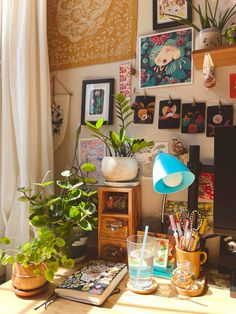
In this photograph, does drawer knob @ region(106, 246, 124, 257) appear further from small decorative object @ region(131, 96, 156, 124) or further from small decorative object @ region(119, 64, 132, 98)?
small decorative object @ region(119, 64, 132, 98)

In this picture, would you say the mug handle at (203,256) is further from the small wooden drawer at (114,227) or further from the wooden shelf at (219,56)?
the wooden shelf at (219,56)

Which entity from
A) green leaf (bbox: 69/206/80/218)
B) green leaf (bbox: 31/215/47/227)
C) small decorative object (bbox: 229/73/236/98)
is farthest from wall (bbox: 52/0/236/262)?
green leaf (bbox: 31/215/47/227)

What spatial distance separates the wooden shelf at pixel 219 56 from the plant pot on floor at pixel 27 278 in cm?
94

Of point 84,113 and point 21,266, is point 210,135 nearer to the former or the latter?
point 84,113

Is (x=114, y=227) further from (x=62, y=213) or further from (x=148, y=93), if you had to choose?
(x=148, y=93)

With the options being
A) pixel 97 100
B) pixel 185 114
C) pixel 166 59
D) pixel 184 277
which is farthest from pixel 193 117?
pixel 184 277

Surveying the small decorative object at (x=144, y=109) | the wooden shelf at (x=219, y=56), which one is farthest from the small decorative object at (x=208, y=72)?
the small decorative object at (x=144, y=109)

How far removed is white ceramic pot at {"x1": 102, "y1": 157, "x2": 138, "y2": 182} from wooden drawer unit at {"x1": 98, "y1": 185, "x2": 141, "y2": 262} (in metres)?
0.05

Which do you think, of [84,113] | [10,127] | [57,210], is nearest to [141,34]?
[84,113]

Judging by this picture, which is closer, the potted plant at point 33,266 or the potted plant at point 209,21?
the potted plant at point 33,266

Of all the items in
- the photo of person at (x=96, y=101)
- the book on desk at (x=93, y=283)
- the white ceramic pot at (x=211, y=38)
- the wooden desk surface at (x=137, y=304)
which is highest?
the white ceramic pot at (x=211, y=38)

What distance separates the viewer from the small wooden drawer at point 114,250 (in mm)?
1050

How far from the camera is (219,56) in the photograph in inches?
38.1

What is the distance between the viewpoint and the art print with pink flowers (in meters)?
1.11
